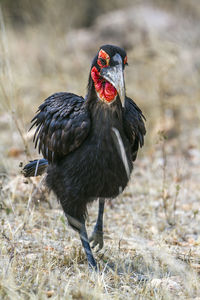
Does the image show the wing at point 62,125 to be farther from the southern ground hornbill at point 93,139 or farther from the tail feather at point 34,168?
the tail feather at point 34,168

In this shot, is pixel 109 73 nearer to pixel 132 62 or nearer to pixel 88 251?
pixel 88 251

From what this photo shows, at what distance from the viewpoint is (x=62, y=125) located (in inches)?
119

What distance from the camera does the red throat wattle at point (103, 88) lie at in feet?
9.30

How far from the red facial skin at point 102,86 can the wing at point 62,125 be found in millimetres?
170

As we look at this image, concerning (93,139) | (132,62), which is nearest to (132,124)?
(93,139)

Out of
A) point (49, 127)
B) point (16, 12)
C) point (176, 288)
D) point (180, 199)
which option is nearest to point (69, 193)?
point (49, 127)

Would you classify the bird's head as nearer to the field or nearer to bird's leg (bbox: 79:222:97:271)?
the field

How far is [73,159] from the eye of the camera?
2979mm

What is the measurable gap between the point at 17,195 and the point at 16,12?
826cm

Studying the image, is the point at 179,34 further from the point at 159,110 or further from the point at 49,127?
the point at 49,127

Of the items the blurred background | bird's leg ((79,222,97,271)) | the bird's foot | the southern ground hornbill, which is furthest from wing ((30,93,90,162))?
the blurred background

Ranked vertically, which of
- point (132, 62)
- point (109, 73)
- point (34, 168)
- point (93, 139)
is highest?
point (109, 73)

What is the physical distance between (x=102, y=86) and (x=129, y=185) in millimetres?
1997

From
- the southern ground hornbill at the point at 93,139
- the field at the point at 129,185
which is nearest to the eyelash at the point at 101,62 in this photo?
the southern ground hornbill at the point at 93,139
